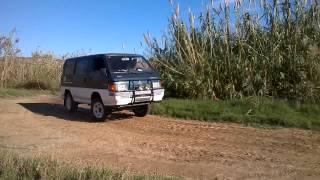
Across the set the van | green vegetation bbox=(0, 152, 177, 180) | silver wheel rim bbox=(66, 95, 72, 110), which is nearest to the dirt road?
the van

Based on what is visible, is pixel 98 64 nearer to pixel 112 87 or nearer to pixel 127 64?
pixel 127 64

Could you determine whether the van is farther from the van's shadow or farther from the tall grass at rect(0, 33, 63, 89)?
the tall grass at rect(0, 33, 63, 89)

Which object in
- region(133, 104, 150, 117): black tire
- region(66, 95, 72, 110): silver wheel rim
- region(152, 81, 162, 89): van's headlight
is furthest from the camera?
region(66, 95, 72, 110): silver wheel rim

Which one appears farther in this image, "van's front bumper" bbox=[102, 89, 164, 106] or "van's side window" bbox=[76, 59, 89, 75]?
"van's side window" bbox=[76, 59, 89, 75]

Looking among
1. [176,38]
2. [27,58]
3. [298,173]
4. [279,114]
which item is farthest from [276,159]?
[27,58]

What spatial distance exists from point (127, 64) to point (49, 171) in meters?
7.55

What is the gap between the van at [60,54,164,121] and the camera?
1359cm

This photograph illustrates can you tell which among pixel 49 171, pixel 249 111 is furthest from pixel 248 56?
pixel 49 171

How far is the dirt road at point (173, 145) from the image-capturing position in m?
8.46

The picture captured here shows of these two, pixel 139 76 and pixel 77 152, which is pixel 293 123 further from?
pixel 77 152

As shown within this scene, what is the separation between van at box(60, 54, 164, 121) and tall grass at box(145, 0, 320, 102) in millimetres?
2807

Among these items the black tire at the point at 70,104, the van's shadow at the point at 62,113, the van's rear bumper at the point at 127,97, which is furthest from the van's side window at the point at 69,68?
the van's rear bumper at the point at 127,97

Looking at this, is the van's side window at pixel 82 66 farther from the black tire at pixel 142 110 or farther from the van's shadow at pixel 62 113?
the black tire at pixel 142 110

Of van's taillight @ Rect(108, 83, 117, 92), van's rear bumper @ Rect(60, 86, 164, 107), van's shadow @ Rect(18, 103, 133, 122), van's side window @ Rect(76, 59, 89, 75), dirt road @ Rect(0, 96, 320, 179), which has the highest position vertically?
van's side window @ Rect(76, 59, 89, 75)
